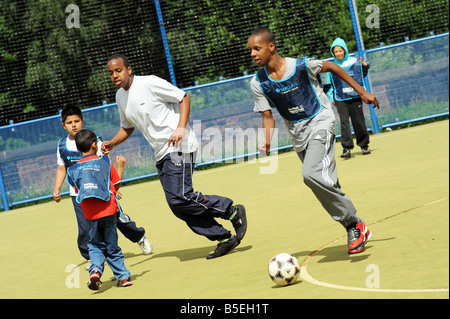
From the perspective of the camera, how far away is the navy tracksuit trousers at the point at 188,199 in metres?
7.09

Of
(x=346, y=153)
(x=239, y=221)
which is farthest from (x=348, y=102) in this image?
(x=239, y=221)

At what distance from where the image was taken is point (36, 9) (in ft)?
79.5

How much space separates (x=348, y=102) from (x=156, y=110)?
678 centimetres

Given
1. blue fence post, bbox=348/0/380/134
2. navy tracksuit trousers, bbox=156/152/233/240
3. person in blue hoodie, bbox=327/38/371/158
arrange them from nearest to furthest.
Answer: navy tracksuit trousers, bbox=156/152/233/240 < person in blue hoodie, bbox=327/38/371/158 < blue fence post, bbox=348/0/380/134

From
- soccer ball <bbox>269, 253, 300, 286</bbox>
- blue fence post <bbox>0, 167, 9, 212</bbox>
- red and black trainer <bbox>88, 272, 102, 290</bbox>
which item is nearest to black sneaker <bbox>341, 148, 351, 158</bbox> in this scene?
blue fence post <bbox>0, 167, 9, 212</bbox>

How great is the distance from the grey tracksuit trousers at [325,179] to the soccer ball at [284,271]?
2.84 ft

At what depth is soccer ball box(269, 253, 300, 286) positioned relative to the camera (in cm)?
550

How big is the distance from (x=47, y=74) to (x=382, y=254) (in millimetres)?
19931

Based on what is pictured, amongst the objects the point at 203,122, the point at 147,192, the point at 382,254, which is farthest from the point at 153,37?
the point at 382,254

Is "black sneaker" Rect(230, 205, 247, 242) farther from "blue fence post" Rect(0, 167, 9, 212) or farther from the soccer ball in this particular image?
"blue fence post" Rect(0, 167, 9, 212)

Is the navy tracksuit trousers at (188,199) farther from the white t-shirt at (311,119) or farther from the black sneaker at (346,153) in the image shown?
the black sneaker at (346,153)

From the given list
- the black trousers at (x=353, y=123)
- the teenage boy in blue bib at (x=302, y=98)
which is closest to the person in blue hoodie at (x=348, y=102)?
the black trousers at (x=353, y=123)

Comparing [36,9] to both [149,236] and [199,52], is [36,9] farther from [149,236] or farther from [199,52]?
[149,236]

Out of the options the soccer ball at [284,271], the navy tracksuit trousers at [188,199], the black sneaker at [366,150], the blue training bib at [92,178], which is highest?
the blue training bib at [92,178]
